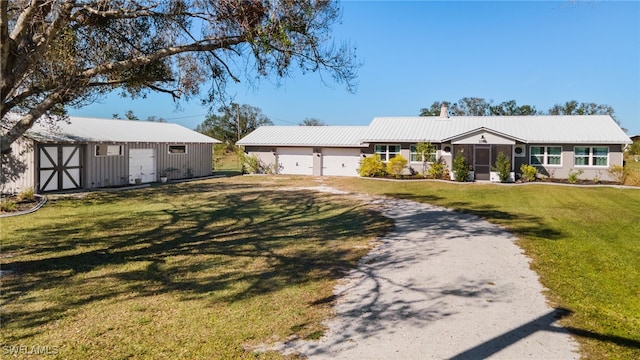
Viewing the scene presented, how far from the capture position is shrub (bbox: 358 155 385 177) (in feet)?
91.4

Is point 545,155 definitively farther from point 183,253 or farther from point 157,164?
point 157,164

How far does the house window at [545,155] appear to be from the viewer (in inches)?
988

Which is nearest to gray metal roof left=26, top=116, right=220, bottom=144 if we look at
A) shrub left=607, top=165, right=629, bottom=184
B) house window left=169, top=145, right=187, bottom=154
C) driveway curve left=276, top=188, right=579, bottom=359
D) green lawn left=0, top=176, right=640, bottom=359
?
house window left=169, top=145, right=187, bottom=154

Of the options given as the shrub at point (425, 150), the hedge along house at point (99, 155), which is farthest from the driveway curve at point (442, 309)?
the shrub at point (425, 150)

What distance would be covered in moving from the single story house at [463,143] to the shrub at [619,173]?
0.42 m

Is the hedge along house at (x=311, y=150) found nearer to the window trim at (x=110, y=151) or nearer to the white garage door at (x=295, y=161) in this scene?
the white garage door at (x=295, y=161)

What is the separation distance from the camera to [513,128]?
2738cm

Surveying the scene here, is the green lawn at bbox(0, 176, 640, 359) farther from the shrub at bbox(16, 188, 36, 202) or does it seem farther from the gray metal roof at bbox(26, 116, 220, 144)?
the gray metal roof at bbox(26, 116, 220, 144)

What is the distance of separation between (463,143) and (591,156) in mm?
7268

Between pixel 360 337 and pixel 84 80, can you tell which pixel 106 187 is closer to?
pixel 84 80

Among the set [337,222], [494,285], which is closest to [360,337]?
[494,285]

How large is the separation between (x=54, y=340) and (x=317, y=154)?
2716 cm

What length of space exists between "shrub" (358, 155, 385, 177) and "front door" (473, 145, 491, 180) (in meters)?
5.93

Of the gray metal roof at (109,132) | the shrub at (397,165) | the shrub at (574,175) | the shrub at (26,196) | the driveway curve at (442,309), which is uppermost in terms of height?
the gray metal roof at (109,132)
